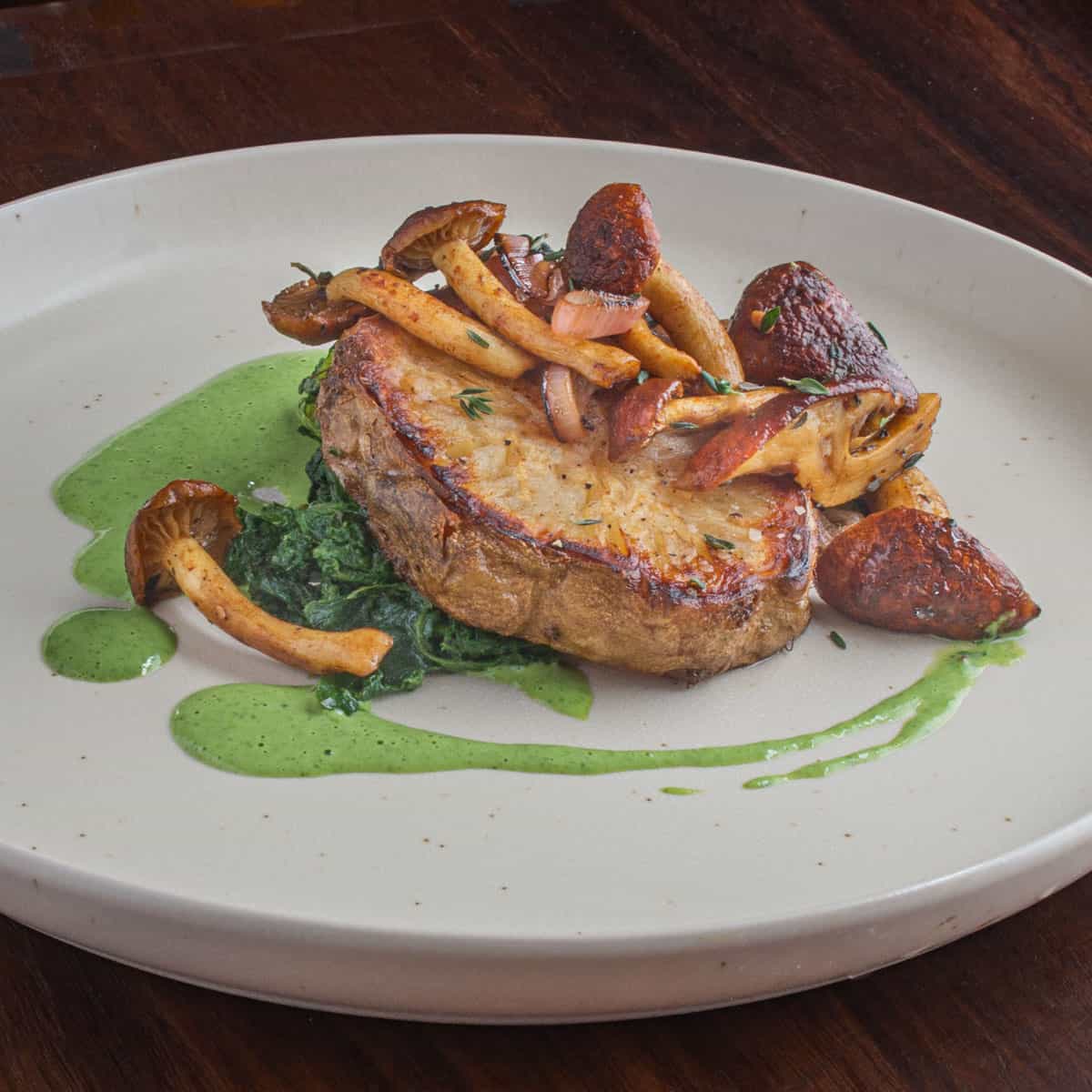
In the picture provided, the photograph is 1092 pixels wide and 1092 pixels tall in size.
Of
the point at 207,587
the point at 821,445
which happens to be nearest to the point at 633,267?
the point at 821,445

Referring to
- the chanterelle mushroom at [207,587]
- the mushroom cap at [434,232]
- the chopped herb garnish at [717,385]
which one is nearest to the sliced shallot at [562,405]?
the chopped herb garnish at [717,385]

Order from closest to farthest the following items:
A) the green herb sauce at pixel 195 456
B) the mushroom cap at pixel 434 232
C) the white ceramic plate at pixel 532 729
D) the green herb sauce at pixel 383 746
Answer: the white ceramic plate at pixel 532 729 → the green herb sauce at pixel 383 746 → the mushroom cap at pixel 434 232 → the green herb sauce at pixel 195 456

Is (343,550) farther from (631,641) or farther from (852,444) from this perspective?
(852,444)

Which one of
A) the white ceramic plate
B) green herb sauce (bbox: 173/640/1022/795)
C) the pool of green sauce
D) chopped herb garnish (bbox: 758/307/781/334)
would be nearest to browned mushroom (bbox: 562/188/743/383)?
chopped herb garnish (bbox: 758/307/781/334)

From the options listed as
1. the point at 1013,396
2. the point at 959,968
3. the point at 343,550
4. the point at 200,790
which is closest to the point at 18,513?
the point at 343,550

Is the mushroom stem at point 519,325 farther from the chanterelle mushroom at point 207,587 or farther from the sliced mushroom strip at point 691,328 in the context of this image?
the chanterelle mushroom at point 207,587

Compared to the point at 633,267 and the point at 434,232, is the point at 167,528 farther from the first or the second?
the point at 633,267
